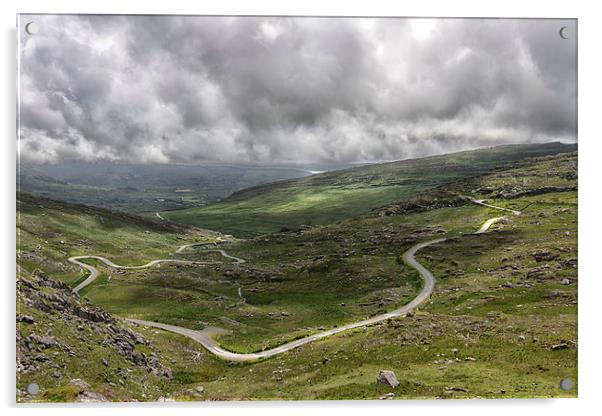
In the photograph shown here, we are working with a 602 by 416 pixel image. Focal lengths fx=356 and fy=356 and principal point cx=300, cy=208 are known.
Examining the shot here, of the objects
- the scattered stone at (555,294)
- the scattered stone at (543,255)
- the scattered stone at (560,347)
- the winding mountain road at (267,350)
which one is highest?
the scattered stone at (543,255)

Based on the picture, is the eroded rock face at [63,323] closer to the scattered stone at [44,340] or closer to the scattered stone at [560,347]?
the scattered stone at [44,340]

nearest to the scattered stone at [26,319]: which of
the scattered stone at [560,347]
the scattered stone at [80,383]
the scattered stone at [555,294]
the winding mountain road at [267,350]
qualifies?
the scattered stone at [80,383]

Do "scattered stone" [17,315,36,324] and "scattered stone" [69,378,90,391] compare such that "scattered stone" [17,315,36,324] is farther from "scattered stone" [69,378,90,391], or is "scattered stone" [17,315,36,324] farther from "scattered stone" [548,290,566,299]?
"scattered stone" [548,290,566,299]

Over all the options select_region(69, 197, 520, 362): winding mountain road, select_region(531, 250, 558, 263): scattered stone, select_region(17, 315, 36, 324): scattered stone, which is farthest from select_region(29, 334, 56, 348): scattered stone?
select_region(531, 250, 558, 263): scattered stone

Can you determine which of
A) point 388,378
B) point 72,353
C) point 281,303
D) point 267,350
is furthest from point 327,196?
point 72,353

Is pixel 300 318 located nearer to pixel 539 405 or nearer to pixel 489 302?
pixel 489 302
